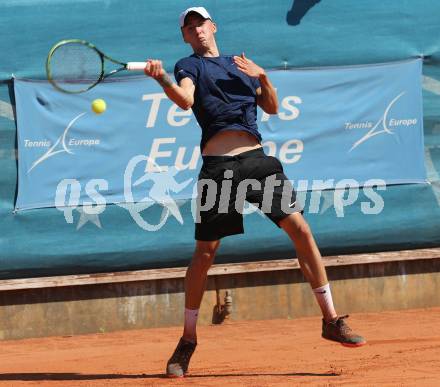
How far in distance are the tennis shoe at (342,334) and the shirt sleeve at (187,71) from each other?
153 centimetres

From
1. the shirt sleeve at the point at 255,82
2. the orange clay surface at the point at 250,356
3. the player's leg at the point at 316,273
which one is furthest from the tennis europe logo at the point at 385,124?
the player's leg at the point at 316,273

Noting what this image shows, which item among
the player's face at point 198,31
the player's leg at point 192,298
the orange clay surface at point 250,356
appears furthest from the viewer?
the player's face at point 198,31

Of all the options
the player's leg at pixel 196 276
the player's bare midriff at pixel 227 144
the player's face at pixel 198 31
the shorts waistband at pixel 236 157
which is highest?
the player's face at pixel 198 31

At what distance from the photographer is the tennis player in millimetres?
5293

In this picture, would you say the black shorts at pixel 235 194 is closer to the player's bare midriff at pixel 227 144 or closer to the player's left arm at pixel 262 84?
the player's bare midriff at pixel 227 144

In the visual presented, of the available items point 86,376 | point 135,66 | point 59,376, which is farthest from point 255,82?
point 59,376

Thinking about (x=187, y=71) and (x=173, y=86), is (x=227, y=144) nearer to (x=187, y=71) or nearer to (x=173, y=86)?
(x=187, y=71)

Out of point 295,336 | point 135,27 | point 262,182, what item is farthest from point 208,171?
point 135,27

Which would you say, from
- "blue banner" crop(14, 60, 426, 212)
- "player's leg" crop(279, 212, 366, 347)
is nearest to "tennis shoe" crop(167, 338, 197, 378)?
"player's leg" crop(279, 212, 366, 347)

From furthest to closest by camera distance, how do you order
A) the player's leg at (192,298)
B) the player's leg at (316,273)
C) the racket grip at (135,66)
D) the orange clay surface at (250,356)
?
the player's leg at (192,298)
the player's leg at (316,273)
the orange clay surface at (250,356)
the racket grip at (135,66)

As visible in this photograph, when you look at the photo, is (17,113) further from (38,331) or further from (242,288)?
(242,288)

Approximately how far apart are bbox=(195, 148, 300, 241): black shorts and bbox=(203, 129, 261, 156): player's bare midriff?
0.13 ft

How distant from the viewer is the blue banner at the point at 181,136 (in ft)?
25.0

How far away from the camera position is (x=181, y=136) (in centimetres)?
777
